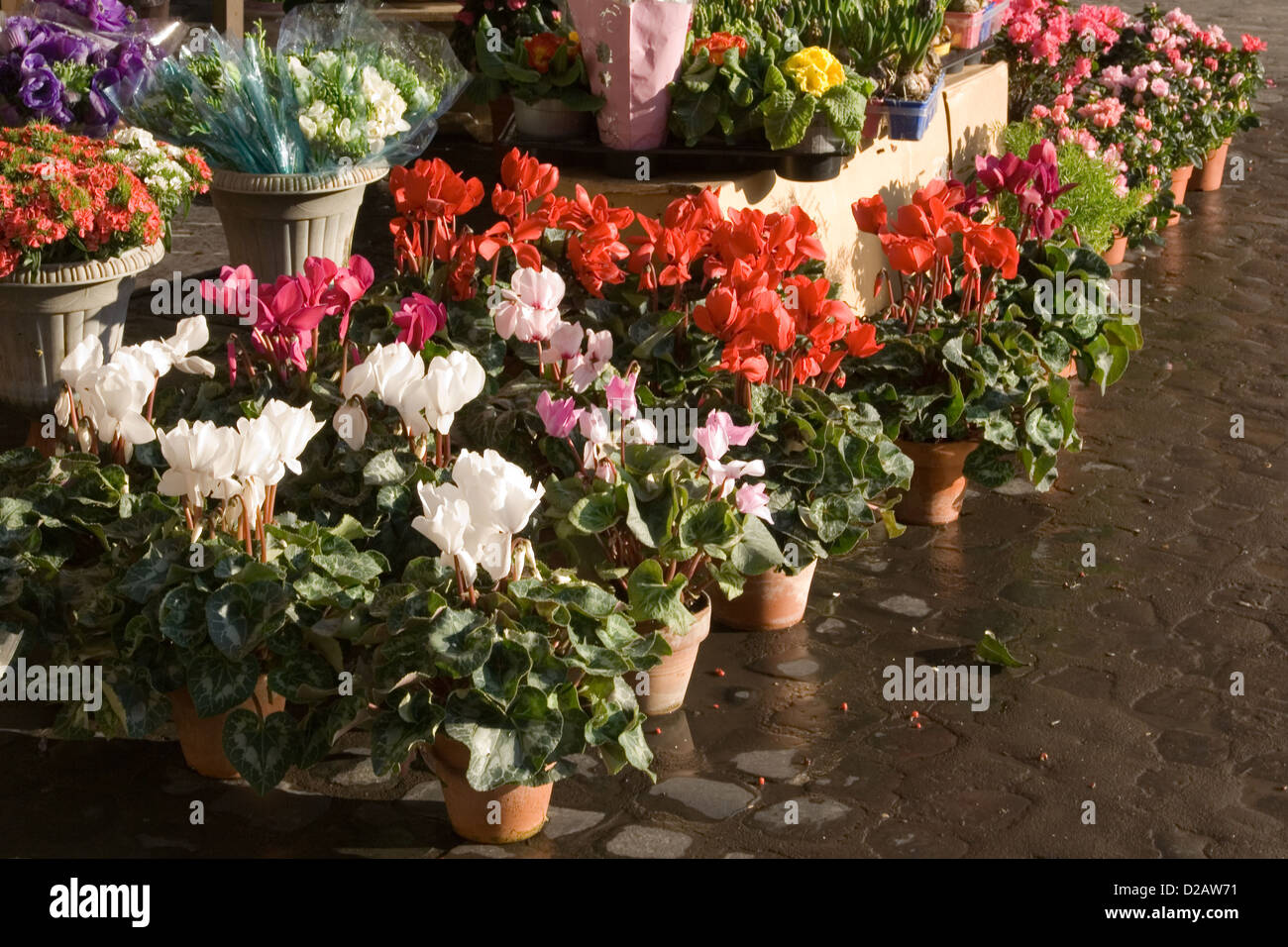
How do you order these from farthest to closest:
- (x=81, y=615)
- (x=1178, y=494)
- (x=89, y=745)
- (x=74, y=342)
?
1. (x=1178, y=494)
2. (x=74, y=342)
3. (x=89, y=745)
4. (x=81, y=615)

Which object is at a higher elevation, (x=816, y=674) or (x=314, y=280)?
(x=314, y=280)

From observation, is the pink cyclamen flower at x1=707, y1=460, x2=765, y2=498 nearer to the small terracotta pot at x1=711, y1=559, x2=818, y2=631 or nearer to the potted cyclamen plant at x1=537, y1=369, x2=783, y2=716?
the potted cyclamen plant at x1=537, y1=369, x2=783, y2=716

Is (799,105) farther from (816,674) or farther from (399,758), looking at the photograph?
(399,758)

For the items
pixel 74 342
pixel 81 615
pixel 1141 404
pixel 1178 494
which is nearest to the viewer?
pixel 81 615

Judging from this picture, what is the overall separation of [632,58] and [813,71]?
0.61 metres

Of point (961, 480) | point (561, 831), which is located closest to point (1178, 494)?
point (961, 480)

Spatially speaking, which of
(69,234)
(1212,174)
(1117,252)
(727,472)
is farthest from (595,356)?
(1212,174)

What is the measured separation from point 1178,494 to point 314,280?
306 centimetres

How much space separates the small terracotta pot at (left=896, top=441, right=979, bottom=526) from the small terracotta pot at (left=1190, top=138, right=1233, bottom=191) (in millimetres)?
5386

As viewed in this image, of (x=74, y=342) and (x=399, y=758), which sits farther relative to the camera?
(x=74, y=342)

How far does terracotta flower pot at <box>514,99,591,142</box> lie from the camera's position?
212 inches

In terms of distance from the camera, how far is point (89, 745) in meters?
3.77

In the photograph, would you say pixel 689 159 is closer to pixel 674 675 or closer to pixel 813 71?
pixel 813 71
